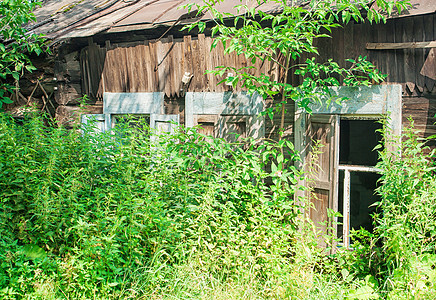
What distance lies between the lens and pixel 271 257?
3873 millimetres

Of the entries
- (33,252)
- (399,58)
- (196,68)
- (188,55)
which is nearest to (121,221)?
(33,252)

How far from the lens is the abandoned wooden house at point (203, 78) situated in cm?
434

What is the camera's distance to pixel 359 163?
792 cm

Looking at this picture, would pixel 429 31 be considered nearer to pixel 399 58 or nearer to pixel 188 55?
pixel 399 58

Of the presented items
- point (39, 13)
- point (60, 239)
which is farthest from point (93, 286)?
point (39, 13)

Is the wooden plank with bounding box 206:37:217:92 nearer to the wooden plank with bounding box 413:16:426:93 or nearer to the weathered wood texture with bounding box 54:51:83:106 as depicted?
the weathered wood texture with bounding box 54:51:83:106

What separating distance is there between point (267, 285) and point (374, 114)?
225 centimetres

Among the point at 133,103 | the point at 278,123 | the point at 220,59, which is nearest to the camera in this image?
the point at 278,123

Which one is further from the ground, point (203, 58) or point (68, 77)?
point (203, 58)

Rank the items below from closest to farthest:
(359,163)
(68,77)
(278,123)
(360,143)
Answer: (278,123), (68,77), (359,163), (360,143)

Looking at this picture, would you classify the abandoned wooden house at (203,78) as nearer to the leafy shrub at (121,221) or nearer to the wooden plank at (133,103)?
the wooden plank at (133,103)

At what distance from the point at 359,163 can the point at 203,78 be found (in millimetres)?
4172

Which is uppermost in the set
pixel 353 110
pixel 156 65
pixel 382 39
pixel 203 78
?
pixel 382 39

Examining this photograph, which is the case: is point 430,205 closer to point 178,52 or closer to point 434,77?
point 434,77
